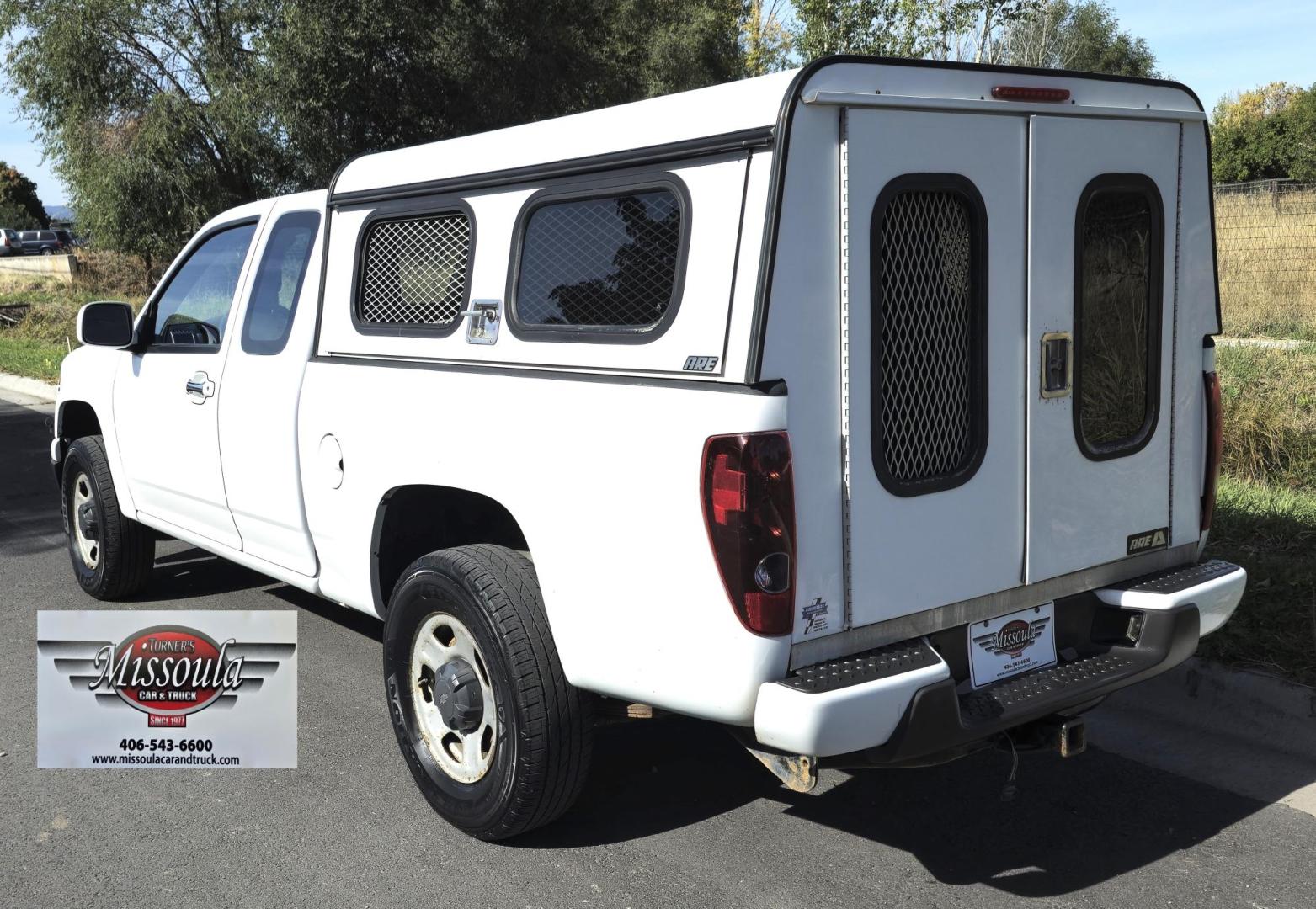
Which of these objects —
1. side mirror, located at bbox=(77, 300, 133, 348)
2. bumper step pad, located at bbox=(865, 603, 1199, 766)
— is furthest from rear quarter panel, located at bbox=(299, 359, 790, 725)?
side mirror, located at bbox=(77, 300, 133, 348)

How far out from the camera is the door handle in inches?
201

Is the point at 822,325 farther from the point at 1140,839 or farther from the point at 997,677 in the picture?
the point at 1140,839

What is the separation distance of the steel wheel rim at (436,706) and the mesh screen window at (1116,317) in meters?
1.96

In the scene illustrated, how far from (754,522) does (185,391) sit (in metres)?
3.31

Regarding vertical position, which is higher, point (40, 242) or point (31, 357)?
point (40, 242)

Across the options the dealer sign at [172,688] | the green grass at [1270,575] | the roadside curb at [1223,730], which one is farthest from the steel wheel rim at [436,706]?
the green grass at [1270,575]

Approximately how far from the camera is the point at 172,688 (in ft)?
14.1

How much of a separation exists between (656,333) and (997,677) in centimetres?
140

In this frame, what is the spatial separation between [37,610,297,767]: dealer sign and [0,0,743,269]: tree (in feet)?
55.3

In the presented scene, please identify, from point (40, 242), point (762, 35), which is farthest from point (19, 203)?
point (762, 35)

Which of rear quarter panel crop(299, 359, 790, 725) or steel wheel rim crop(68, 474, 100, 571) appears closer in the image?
rear quarter panel crop(299, 359, 790, 725)

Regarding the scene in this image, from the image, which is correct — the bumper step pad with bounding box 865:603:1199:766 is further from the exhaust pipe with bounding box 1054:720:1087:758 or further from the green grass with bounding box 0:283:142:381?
the green grass with bounding box 0:283:142:381

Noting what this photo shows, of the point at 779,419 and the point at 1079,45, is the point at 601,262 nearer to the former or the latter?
the point at 779,419

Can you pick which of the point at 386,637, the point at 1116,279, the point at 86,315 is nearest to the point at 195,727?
the point at 386,637
